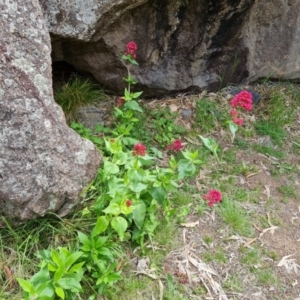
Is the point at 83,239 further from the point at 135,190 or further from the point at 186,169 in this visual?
the point at 186,169

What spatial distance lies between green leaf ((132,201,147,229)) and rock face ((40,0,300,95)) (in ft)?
4.39

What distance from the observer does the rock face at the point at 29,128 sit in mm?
2225

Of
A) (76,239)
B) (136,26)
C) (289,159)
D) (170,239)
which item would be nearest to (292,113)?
(289,159)

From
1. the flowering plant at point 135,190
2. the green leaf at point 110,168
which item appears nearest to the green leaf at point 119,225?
the flowering plant at point 135,190

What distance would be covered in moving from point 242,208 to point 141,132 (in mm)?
989

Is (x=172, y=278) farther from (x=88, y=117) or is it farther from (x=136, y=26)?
(x=136, y=26)

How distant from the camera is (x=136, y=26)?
11.7 feet

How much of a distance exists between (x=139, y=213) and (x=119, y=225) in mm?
230

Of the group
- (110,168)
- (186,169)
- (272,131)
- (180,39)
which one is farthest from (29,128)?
(272,131)

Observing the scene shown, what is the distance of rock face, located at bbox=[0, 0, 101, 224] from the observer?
2225 mm

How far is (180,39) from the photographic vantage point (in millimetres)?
3783

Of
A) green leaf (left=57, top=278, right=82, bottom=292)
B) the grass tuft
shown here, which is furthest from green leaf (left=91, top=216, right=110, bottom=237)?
the grass tuft

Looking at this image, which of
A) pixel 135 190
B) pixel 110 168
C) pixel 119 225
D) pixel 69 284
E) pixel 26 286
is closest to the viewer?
pixel 26 286

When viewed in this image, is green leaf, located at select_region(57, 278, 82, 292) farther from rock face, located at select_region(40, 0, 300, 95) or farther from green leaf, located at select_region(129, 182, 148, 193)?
rock face, located at select_region(40, 0, 300, 95)
